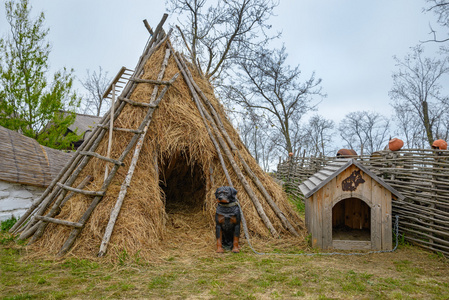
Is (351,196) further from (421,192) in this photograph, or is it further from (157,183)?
(157,183)

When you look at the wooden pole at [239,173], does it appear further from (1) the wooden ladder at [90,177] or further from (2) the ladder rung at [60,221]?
(2) the ladder rung at [60,221]

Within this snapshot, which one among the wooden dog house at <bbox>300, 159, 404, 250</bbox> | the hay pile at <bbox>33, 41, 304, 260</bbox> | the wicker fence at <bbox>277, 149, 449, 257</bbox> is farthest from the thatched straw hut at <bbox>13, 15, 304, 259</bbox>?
the wicker fence at <bbox>277, 149, 449, 257</bbox>

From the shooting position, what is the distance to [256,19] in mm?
13867

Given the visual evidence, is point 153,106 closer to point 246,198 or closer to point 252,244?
point 246,198

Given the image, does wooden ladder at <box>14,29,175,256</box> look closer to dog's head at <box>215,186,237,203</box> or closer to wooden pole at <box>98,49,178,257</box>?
wooden pole at <box>98,49,178,257</box>

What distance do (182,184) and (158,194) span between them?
3353mm

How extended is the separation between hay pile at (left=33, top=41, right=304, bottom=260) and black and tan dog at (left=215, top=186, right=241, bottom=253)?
36 centimetres

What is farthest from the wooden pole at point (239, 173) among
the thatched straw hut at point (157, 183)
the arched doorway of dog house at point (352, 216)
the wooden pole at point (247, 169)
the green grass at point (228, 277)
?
the arched doorway of dog house at point (352, 216)

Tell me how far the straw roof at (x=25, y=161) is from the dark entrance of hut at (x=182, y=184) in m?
2.97

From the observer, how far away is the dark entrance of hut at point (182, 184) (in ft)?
26.9

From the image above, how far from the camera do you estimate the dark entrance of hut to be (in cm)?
820

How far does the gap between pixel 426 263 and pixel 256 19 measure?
39.4ft

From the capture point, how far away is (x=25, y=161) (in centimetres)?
784

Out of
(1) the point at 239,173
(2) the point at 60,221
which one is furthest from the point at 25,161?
(1) the point at 239,173
